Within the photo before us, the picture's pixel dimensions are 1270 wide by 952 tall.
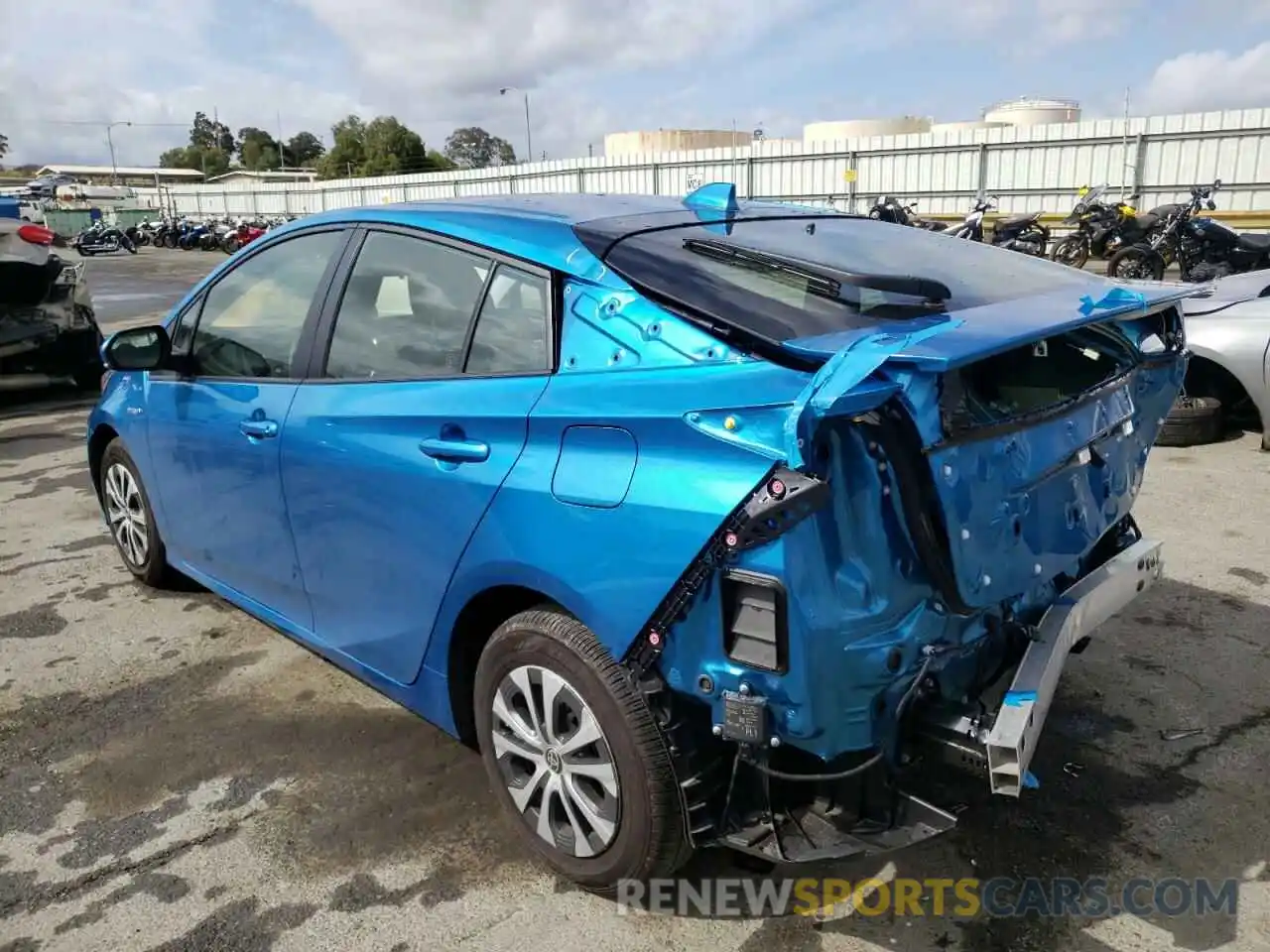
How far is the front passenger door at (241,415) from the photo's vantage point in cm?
332

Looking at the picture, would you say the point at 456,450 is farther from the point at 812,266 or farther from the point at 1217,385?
the point at 1217,385

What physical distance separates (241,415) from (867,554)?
2.35m

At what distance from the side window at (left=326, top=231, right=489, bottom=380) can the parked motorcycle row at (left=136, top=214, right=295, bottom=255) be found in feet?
119

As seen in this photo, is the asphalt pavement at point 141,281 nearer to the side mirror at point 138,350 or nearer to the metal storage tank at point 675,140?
the side mirror at point 138,350

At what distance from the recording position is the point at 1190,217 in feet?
45.1

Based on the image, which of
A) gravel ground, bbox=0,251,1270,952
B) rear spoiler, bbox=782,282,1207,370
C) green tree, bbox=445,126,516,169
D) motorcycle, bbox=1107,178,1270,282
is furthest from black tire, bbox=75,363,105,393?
green tree, bbox=445,126,516,169

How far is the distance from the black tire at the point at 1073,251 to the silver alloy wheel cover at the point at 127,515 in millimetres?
14783

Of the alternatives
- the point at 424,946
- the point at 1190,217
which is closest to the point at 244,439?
the point at 424,946

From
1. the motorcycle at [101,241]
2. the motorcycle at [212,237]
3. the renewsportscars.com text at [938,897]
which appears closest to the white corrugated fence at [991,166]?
the renewsportscars.com text at [938,897]

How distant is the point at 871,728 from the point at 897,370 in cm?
76

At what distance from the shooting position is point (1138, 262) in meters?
13.1

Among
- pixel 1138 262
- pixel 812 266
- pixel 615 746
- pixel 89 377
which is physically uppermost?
pixel 812 266

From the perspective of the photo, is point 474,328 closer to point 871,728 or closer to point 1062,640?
point 871,728

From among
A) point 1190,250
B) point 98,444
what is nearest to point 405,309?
point 98,444
